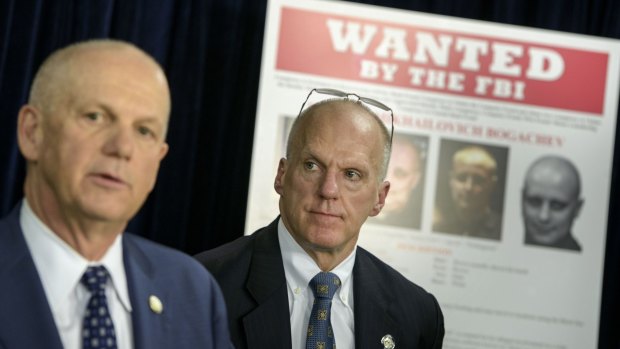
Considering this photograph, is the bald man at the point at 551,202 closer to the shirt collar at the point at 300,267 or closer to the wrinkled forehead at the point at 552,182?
the wrinkled forehead at the point at 552,182

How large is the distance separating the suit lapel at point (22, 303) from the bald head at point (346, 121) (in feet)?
3.71

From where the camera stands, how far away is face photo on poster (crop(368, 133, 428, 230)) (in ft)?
19.5

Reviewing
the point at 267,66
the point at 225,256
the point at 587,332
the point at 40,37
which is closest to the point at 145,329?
the point at 225,256

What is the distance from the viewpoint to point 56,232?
157cm

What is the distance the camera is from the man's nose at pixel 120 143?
146 cm

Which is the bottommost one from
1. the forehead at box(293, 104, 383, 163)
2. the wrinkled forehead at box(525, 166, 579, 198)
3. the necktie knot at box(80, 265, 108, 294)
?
the necktie knot at box(80, 265, 108, 294)

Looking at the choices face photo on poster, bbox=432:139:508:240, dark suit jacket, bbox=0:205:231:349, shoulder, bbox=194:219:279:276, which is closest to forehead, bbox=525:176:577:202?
face photo on poster, bbox=432:139:508:240

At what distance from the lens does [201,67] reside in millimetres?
6809

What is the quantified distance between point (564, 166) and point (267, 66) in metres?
1.96

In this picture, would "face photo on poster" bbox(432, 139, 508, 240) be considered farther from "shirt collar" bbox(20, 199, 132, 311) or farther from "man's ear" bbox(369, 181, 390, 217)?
"shirt collar" bbox(20, 199, 132, 311)

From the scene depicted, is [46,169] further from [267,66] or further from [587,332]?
[587,332]

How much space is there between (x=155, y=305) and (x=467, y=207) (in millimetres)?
4499

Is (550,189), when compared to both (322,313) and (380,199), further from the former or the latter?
(322,313)

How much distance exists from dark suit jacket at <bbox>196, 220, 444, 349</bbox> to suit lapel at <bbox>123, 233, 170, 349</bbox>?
78cm
